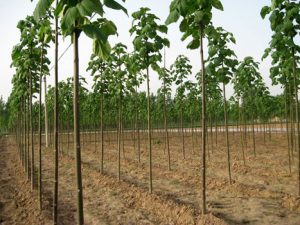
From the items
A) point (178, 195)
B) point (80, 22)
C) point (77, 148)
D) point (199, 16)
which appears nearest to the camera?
point (80, 22)

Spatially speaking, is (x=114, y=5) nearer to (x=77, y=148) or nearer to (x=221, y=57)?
(x=77, y=148)

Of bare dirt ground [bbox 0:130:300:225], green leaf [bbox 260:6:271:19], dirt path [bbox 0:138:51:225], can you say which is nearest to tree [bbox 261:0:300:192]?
green leaf [bbox 260:6:271:19]

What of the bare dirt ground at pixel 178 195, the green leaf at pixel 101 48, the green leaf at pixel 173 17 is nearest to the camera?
the green leaf at pixel 101 48

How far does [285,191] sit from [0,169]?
14207 millimetres

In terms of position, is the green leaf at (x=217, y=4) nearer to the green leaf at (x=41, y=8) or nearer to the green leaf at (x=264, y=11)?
the green leaf at (x=264, y=11)

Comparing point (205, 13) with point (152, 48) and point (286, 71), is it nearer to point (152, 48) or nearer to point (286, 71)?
point (152, 48)

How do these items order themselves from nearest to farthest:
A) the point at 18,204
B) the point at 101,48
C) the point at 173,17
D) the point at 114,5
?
the point at 114,5 → the point at 101,48 → the point at 173,17 → the point at 18,204

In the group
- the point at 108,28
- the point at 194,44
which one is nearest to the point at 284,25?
the point at 194,44

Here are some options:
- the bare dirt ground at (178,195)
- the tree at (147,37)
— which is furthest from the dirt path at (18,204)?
the tree at (147,37)

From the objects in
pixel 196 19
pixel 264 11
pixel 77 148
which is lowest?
pixel 77 148

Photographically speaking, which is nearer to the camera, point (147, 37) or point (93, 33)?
point (93, 33)

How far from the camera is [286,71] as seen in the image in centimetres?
926

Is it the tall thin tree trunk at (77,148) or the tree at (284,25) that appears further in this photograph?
the tree at (284,25)

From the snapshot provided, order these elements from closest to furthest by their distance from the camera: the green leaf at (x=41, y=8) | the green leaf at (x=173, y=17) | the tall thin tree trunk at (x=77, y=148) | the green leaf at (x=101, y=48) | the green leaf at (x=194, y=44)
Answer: the green leaf at (x=41, y=8) < the green leaf at (x=101, y=48) < the tall thin tree trunk at (x=77, y=148) < the green leaf at (x=173, y=17) < the green leaf at (x=194, y=44)
